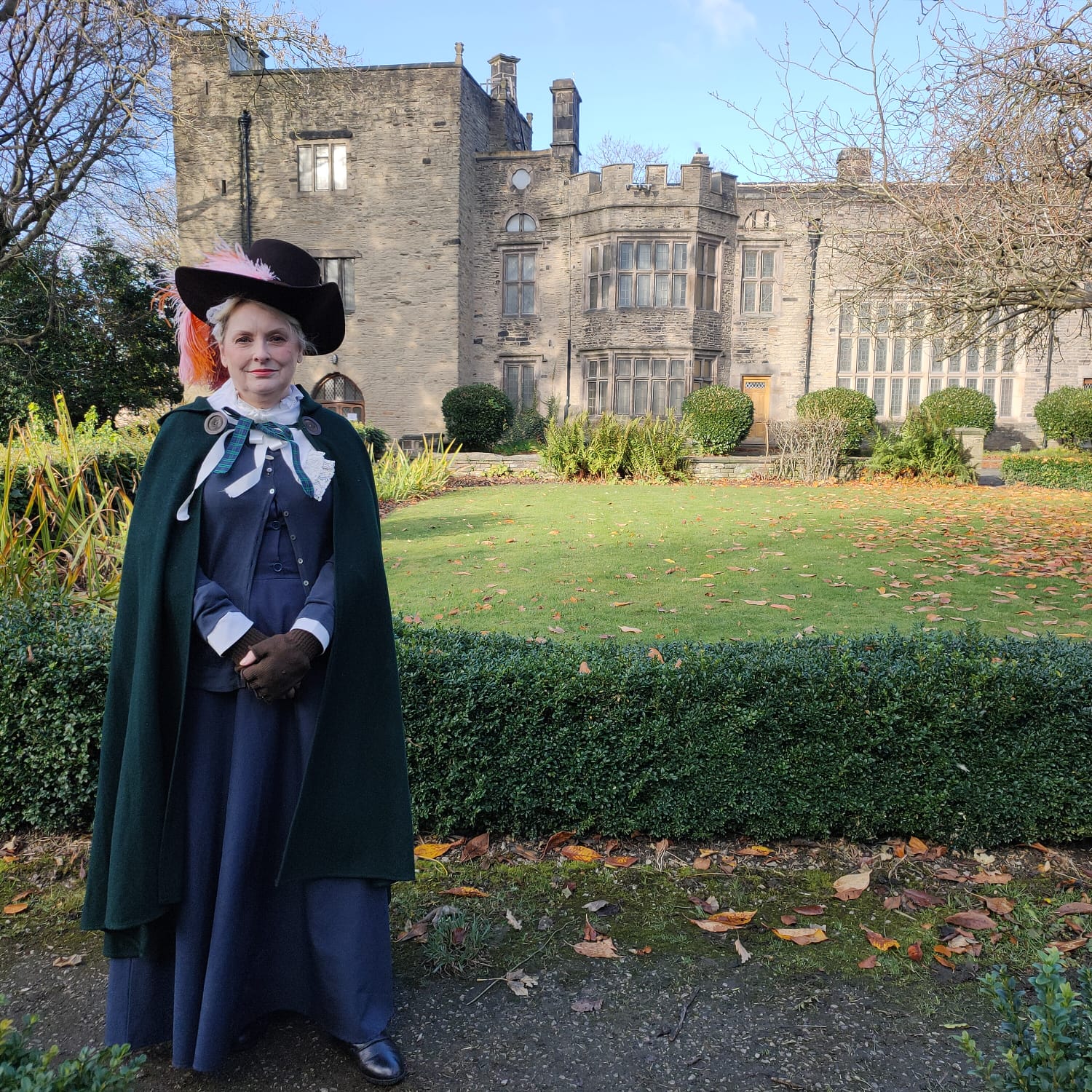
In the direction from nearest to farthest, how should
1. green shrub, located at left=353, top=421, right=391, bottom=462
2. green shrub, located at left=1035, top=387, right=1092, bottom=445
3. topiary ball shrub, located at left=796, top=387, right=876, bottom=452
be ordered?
green shrub, located at left=353, top=421, right=391, bottom=462, topiary ball shrub, located at left=796, top=387, right=876, bottom=452, green shrub, located at left=1035, top=387, right=1092, bottom=445

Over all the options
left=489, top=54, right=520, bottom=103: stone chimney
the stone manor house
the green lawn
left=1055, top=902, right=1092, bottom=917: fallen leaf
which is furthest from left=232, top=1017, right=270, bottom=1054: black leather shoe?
left=489, top=54, right=520, bottom=103: stone chimney

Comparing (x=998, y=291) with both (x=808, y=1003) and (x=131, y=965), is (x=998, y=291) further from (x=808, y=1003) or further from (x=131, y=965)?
(x=131, y=965)

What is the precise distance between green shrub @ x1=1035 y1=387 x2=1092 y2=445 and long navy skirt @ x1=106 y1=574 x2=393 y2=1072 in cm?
2328

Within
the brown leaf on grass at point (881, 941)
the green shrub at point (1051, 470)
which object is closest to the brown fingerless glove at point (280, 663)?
the brown leaf on grass at point (881, 941)

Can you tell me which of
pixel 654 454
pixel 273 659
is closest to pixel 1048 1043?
pixel 273 659

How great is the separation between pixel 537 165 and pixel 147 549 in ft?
84.2

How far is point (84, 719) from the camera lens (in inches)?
143

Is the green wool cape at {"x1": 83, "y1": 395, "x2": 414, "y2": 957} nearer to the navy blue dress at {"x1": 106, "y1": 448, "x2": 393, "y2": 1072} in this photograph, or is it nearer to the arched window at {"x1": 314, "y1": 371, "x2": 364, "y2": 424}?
the navy blue dress at {"x1": 106, "y1": 448, "x2": 393, "y2": 1072}

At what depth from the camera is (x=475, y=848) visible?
12.0 ft

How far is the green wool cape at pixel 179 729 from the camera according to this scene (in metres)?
2.28

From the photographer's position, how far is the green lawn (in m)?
6.34

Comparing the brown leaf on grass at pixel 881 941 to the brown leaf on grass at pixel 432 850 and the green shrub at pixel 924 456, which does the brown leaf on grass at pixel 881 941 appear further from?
the green shrub at pixel 924 456

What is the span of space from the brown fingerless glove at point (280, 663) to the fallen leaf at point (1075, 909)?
2.91m

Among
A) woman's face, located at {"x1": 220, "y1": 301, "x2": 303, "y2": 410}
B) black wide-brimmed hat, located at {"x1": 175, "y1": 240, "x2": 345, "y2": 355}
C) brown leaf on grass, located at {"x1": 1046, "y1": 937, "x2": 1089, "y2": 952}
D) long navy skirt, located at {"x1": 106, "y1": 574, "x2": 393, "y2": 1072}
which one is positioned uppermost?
black wide-brimmed hat, located at {"x1": 175, "y1": 240, "x2": 345, "y2": 355}
